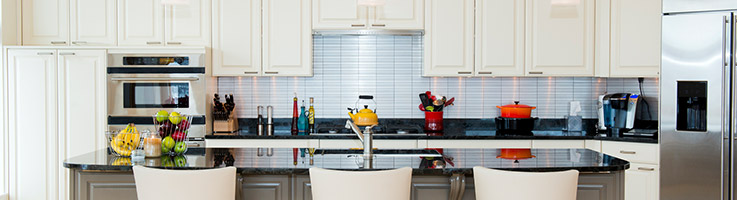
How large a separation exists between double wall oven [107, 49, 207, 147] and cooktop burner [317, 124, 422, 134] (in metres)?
0.94

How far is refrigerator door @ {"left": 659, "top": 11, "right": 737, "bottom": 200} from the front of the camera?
354 cm

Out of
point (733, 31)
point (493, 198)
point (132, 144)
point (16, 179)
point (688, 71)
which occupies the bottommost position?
point (16, 179)

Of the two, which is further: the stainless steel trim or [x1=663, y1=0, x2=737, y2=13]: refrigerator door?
the stainless steel trim

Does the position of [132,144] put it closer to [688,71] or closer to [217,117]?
[217,117]

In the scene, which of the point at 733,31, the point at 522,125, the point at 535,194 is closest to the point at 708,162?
the point at 733,31

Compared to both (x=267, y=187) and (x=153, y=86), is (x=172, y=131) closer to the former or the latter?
(x=267, y=187)

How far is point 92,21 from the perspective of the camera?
4.12 m

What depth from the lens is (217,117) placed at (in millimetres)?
4238

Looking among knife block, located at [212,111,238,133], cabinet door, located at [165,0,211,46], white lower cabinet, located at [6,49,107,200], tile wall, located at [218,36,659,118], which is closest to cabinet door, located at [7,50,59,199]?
white lower cabinet, located at [6,49,107,200]

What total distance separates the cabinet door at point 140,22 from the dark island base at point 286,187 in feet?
6.63

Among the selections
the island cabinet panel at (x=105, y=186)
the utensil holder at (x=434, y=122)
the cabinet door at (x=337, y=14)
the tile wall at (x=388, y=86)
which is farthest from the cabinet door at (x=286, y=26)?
the island cabinet panel at (x=105, y=186)

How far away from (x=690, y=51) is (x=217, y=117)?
3458mm

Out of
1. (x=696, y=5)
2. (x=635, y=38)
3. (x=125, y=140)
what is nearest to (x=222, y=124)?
(x=125, y=140)

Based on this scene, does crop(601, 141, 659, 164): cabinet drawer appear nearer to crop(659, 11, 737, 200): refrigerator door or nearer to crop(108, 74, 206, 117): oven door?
crop(659, 11, 737, 200): refrigerator door
